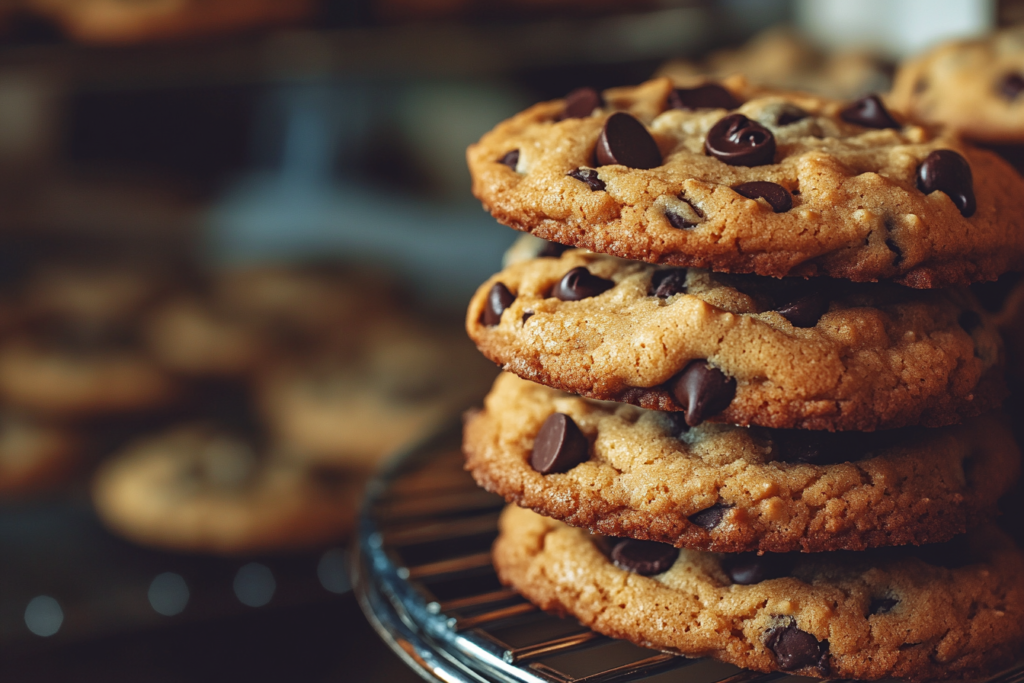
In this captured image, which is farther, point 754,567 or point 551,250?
point 551,250

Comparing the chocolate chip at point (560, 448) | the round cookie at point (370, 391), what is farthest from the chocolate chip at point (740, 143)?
the round cookie at point (370, 391)

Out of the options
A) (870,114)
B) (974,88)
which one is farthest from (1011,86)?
(870,114)

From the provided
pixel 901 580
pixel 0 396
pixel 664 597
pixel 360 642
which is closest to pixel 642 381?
pixel 664 597

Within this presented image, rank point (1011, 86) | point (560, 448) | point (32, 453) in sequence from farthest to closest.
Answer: point (32, 453)
point (1011, 86)
point (560, 448)

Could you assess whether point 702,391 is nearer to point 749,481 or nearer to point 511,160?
point 749,481

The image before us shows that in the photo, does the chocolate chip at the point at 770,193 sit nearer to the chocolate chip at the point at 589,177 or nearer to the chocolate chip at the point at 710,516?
the chocolate chip at the point at 589,177

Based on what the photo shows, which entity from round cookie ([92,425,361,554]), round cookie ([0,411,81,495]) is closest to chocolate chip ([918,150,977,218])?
round cookie ([92,425,361,554])

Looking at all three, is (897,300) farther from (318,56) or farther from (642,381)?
(318,56)
